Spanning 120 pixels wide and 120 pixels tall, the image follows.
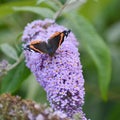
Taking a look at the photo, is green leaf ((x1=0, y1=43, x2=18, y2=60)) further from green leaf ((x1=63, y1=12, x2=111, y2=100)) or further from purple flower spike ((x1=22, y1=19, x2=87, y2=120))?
green leaf ((x1=63, y1=12, x2=111, y2=100))

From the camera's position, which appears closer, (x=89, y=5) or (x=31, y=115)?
(x=31, y=115)

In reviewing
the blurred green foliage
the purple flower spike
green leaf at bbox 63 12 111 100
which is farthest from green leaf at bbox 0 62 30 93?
green leaf at bbox 63 12 111 100

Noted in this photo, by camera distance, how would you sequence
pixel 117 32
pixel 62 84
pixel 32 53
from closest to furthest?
pixel 62 84
pixel 32 53
pixel 117 32

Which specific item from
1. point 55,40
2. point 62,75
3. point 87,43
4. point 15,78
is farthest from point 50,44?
point 87,43

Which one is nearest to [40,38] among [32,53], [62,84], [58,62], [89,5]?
[32,53]

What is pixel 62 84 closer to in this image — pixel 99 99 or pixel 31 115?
pixel 31 115

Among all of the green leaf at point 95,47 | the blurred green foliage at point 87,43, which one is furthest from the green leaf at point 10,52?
the green leaf at point 95,47

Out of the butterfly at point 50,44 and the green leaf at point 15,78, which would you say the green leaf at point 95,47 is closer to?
the green leaf at point 15,78

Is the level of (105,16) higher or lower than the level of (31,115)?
higher
